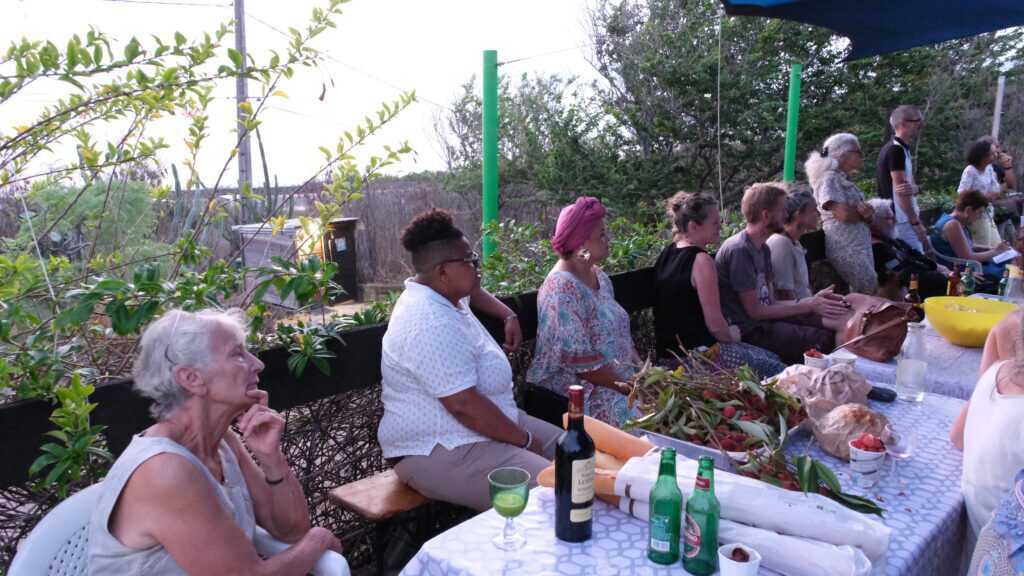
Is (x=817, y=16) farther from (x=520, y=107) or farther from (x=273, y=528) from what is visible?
(x=520, y=107)

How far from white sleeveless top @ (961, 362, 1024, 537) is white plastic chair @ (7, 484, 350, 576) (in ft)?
6.80

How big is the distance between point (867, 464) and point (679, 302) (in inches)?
79.5

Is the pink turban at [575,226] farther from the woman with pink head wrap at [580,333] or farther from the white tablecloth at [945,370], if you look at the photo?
the white tablecloth at [945,370]

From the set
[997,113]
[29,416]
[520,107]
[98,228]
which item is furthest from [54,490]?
[997,113]

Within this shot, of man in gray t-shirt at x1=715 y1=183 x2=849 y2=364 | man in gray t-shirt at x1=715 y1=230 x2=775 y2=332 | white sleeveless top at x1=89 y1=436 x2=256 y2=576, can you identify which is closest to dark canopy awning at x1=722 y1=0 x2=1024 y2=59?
man in gray t-shirt at x1=715 y1=183 x2=849 y2=364

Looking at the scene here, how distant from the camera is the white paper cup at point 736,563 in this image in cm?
128

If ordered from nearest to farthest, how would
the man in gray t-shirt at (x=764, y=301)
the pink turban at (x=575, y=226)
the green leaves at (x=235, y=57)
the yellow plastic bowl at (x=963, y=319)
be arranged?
the green leaves at (x=235, y=57), the yellow plastic bowl at (x=963, y=319), the pink turban at (x=575, y=226), the man in gray t-shirt at (x=764, y=301)

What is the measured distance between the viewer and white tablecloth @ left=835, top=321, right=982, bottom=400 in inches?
101

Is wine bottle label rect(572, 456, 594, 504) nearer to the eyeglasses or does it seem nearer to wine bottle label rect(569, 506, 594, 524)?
wine bottle label rect(569, 506, 594, 524)

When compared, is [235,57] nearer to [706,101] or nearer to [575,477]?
[575,477]

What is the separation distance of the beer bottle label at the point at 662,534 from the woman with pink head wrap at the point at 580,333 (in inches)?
60.9

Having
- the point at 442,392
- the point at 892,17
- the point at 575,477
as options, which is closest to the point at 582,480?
the point at 575,477

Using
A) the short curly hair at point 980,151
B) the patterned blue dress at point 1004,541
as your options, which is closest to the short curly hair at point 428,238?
the patterned blue dress at point 1004,541

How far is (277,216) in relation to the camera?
294cm
